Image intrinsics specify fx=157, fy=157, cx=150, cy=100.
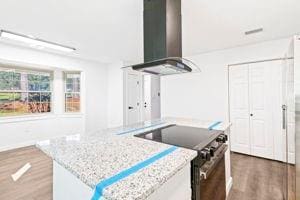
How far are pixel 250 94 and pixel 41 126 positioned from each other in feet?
17.7

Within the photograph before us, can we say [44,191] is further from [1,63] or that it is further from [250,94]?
[250,94]

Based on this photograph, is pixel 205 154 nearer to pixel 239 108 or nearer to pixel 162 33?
pixel 162 33

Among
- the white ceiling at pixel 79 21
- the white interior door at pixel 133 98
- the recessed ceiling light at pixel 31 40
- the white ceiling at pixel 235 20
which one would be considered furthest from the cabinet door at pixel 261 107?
the recessed ceiling light at pixel 31 40

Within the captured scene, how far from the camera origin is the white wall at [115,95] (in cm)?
507

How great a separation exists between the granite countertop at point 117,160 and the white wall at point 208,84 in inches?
126

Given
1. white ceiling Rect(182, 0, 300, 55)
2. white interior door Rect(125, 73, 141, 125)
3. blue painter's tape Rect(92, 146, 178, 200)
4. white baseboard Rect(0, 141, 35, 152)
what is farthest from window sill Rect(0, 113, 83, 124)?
blue painter's tape Rect(92, 146, 178, 200)

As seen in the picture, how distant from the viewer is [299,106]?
1342 millimetres

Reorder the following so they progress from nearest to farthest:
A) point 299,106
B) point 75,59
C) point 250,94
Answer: point 299,106, point 250,94, point 75,59

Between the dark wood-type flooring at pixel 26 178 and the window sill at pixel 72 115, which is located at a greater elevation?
→ the window sill at pixel 72 115

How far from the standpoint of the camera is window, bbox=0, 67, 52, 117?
397 cm

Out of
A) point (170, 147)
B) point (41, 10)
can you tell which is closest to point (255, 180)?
point (170, 147)

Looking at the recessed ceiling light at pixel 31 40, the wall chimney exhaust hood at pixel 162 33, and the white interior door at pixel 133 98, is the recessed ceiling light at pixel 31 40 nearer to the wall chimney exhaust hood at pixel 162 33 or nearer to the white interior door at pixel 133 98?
the white interior door at pixel 133 98

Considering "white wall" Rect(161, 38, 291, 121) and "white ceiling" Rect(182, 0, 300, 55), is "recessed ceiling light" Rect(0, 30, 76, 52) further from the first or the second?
"white wall" Rect(161, 38, 291, 121)

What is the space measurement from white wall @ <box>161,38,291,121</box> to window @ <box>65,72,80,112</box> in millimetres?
2763
